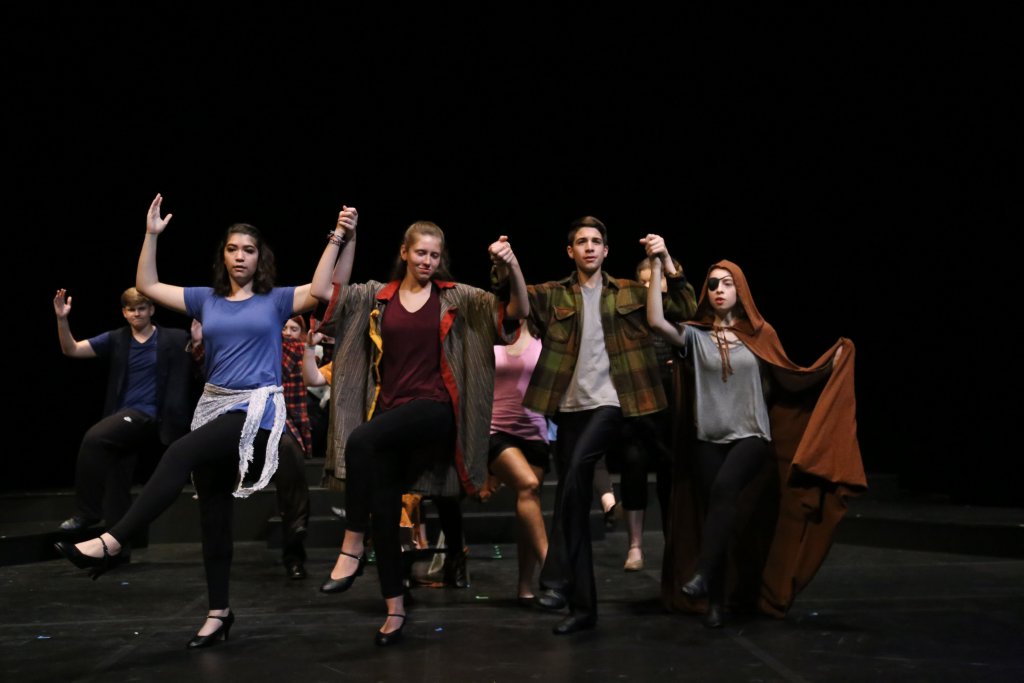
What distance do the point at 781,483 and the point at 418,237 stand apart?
5.93 feet

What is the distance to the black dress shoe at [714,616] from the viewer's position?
3779 mm

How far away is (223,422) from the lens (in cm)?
346

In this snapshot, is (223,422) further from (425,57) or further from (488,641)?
(425,57)

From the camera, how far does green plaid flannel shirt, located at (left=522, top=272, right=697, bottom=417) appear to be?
3.82 m

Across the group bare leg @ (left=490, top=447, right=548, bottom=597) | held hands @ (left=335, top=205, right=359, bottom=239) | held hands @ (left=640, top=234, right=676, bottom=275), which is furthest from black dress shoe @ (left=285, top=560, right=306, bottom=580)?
held hands @ (left=640, top=234, right=676, bottom=275)

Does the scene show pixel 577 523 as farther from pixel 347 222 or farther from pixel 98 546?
pixel 98 546

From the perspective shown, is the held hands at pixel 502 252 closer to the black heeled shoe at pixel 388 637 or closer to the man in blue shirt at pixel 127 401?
the black heeled shoe at pixel 388 637

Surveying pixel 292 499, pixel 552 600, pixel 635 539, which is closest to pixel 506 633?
pixel 552 600

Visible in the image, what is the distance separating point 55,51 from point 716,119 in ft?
15.6

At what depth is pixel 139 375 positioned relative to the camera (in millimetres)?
5742

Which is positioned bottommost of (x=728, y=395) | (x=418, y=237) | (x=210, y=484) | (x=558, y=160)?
(x=210, y=484)

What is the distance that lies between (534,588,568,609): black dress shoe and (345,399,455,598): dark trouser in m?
0.52

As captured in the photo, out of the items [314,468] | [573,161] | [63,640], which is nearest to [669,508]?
[63,640]

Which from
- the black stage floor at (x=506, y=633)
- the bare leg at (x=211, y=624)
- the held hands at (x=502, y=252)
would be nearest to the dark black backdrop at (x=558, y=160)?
the black stage floor at (x=506, y=633)
